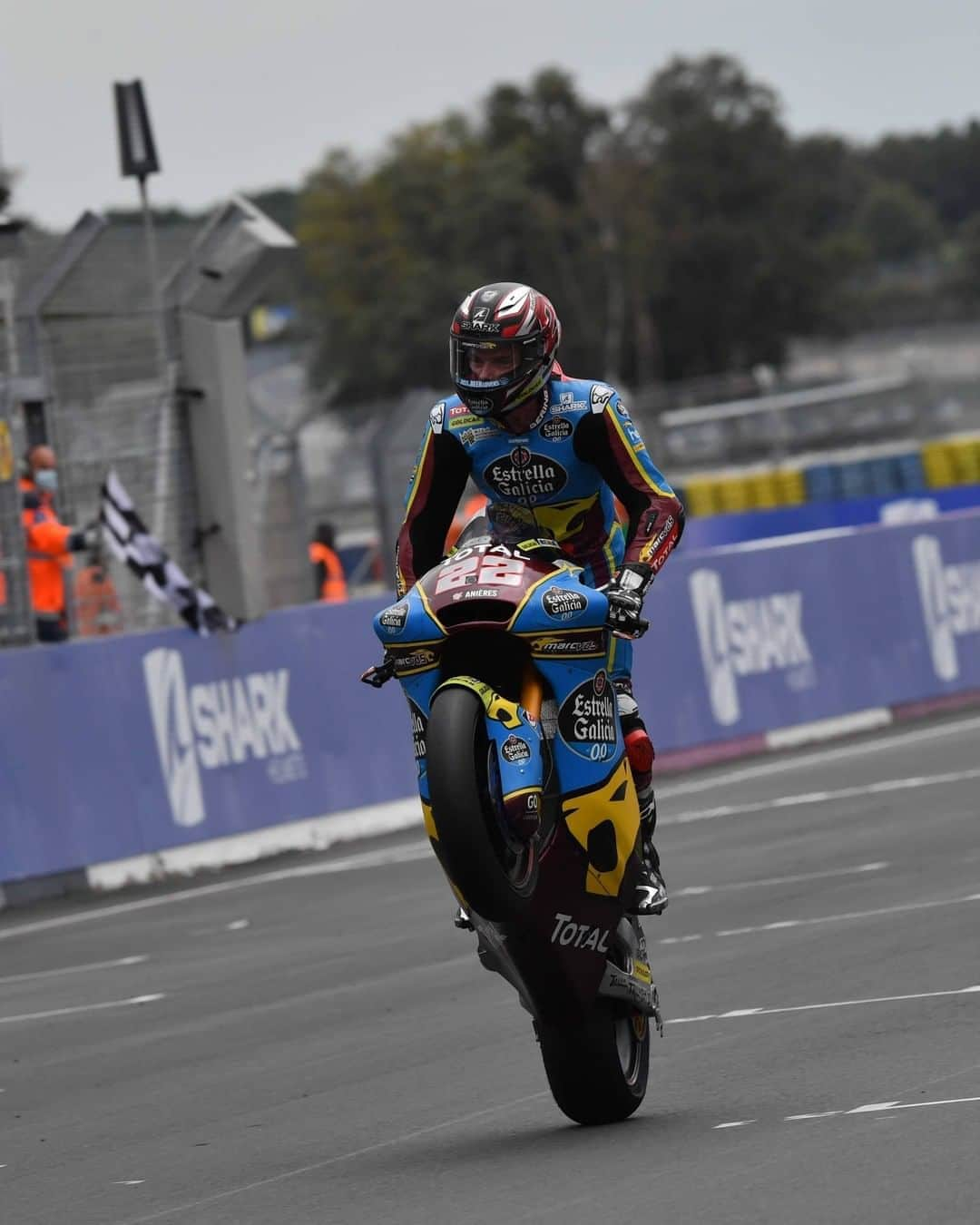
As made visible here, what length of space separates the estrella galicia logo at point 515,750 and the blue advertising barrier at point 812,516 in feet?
72.9

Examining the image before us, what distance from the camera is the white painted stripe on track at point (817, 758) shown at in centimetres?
1744

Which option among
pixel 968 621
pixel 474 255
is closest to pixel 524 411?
pixel 968 621

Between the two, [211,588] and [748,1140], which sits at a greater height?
[211,588]

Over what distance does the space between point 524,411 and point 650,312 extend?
95281 millimetres

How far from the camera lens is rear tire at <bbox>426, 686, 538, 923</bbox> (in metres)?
5.97

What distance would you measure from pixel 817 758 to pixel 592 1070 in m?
12.1

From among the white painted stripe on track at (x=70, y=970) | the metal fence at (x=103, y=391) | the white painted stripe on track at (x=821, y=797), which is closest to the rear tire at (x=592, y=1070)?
the white painted stripe on track at (x=70, y=970)

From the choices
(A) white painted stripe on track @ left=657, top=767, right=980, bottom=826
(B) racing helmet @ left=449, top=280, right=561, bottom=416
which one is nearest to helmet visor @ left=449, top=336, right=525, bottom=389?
(B) racing helmet @ left=449, top=280, right=561, bottom=416

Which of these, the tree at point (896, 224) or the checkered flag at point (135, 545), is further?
the tree at point (896, 224)

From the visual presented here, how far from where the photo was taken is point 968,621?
69.7 feet

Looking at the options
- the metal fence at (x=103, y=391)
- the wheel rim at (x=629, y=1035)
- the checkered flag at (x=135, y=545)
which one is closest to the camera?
the wheel rim at (x=629, y=1035)

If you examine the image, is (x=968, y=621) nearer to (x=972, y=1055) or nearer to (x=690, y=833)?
(x=690, y=833)

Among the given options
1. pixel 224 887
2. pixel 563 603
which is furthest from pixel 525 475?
pixel 224 887

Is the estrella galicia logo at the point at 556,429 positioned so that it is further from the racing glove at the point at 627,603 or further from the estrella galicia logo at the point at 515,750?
the estrella galicia logo at the point at 515,750
